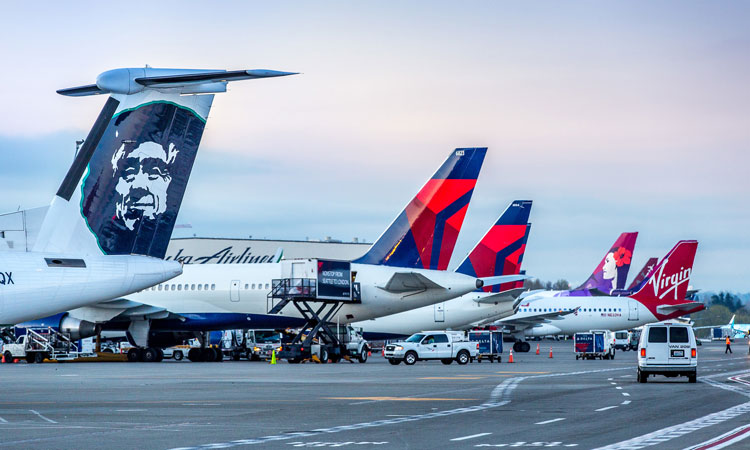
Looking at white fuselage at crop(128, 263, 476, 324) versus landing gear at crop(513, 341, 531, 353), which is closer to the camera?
white fuselage at crop(128, 263, 476, 324)

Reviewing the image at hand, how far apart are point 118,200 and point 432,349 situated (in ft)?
111

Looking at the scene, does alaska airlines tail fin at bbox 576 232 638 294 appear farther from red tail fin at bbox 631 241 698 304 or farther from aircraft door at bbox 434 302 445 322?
aircraft door at bbox 434 302 445 322

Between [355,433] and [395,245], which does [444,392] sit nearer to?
[355,433]

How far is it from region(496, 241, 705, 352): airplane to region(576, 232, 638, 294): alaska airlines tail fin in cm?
1985

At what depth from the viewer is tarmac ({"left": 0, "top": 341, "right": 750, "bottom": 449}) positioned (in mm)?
16203

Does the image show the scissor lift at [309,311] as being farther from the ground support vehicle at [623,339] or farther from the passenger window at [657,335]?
the ground support vehicle at [623,339]

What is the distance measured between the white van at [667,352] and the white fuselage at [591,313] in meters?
52.9

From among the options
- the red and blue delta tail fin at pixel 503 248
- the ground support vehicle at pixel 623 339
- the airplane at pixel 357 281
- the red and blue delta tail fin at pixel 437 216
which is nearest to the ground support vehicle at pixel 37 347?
the airplane at pixel 357 281

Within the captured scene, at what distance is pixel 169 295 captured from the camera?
56.6 meters

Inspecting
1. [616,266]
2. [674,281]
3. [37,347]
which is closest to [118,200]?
[37,347]

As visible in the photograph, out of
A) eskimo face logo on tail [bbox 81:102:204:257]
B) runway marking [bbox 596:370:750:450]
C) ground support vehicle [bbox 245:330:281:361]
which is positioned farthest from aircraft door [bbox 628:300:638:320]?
eskimo face logo on tail [bbox 81:102:204:257]

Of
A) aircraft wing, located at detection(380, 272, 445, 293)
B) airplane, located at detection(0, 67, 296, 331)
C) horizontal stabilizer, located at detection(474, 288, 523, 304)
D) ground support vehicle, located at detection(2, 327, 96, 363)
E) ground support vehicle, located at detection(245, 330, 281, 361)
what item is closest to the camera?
airplane, located at detection(0, 67, 296, 331)

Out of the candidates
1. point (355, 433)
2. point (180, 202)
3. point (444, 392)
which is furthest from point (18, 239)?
point (444, 392)

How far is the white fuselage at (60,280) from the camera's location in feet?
59.6
